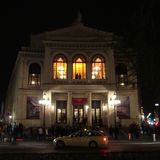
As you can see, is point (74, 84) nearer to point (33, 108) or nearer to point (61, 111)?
point (61, 111)

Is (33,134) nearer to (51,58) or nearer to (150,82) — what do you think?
(51,58)

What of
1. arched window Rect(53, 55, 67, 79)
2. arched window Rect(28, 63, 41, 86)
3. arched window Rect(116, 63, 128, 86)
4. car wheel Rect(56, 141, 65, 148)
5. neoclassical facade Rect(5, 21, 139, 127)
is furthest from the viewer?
arched window Rect(116, 63, 128, 86)

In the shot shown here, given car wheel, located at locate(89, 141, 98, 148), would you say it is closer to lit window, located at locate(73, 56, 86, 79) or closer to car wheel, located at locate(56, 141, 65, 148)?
car wheel, located at locate(56, 141, 65, 148)

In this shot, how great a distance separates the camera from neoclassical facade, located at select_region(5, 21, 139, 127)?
142ft

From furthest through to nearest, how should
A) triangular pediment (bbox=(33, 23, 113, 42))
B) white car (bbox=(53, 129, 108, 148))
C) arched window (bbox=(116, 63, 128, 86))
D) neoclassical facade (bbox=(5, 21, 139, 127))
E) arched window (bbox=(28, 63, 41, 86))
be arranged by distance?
arched window (bbox=(116, 63, 128, 86)) < arched window (bbox=(28, 63, 41, 86)) < triangular pediment (bbox=(33, 23, 113, 42)) < neoclassical facade (bbox=(5, 21, 139, 127)) < white car (bbox=(53, 129, 108, 148))

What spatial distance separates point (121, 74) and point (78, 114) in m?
9.34

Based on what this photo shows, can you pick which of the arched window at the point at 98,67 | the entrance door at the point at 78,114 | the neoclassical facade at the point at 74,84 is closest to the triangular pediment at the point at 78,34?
the neoclassical facade at the point at 74,84

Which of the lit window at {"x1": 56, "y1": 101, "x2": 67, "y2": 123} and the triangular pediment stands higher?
the triangular pediment

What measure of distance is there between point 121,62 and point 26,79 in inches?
596

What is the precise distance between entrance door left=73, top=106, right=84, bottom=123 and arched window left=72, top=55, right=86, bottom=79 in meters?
4.75

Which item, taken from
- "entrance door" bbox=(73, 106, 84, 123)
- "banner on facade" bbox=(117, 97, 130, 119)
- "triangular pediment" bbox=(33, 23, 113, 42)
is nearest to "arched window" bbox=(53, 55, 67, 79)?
"triangular pediment" bbox=(33, 23, 113, 42)

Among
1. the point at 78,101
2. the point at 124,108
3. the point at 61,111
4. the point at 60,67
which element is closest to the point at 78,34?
the point at 60,67

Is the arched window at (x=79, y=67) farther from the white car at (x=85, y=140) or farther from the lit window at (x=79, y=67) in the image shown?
the white car at (x=85, y=140)

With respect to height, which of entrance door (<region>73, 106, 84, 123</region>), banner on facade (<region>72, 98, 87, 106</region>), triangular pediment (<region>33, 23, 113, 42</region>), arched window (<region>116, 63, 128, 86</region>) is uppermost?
triangular pediment (<region>33, 23, 113, 42</region>)
